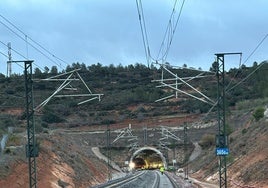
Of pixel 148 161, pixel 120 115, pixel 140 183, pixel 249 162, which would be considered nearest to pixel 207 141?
pixel 120 115

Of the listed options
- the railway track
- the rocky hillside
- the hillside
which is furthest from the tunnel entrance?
the railway track

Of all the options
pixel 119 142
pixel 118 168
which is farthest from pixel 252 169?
pixel 119 142

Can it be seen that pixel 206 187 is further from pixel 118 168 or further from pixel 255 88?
pixel 255 88

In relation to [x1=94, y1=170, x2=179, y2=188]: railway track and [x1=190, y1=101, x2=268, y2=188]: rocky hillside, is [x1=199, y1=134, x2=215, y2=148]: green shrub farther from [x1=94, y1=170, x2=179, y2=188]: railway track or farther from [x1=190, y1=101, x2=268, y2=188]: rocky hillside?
[x1=94, y1=170, x2=179, y2=188]: railway track

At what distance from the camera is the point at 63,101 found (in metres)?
160

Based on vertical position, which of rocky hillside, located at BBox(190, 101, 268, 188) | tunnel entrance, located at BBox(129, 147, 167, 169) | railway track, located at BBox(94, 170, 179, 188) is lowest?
tunnel entrance, located at BBox(129, 147, 167, 169)

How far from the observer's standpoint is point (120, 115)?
160m

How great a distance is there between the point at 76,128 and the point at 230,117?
37.6 meters

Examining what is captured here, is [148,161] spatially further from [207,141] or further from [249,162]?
[249,162]

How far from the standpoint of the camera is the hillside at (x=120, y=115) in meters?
73.2

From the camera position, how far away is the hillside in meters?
73.2

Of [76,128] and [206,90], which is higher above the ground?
[206,90]

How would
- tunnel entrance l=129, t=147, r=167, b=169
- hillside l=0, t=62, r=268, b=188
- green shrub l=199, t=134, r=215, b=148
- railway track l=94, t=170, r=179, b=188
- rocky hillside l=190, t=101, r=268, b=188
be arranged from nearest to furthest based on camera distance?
rocky hillside l=190, t=101, r=268, b=188 < railway track l=94, t=170, r=179, b=188 < hillside l=0, t=62, r=268, b=188 < green shrub l=199, t=134, r=215, b=148 < tunnel entrance l=129, t=147, r=167, b=169

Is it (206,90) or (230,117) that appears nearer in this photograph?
(230,117)
